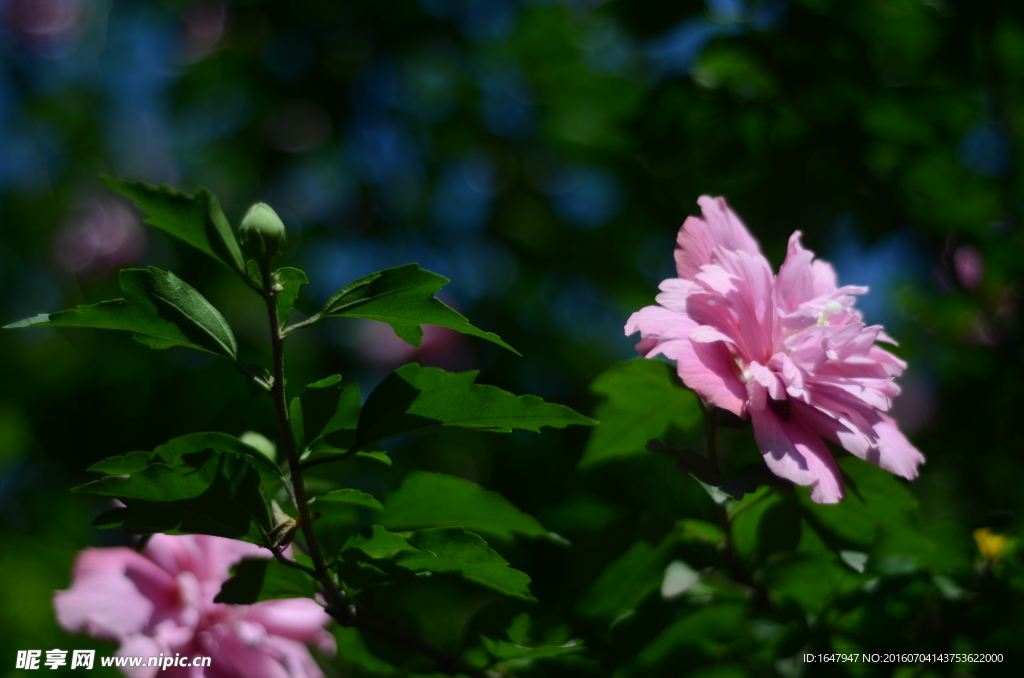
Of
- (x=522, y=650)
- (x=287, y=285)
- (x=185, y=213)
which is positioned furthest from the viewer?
(x=522, y=650)

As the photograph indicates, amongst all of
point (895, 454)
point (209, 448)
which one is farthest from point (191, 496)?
point (895, 454)

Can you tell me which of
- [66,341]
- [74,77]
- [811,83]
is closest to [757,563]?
[811,83]

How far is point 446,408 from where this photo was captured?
2.60ft

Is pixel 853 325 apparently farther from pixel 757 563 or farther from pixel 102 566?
pixel 102 566

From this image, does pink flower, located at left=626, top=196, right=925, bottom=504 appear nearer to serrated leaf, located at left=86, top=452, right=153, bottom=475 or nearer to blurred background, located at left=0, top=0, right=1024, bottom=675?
blurred background, located at left=0, top=0, right=1024, bottom=675

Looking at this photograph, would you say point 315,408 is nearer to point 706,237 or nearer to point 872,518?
point 706,237

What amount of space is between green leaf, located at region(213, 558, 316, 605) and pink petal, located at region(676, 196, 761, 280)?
2.00 feet

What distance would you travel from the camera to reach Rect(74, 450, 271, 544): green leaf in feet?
2.35

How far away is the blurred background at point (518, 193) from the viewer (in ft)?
4.99

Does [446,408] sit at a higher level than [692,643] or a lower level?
higher

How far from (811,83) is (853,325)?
812 mm

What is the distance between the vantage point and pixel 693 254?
97 centimetres

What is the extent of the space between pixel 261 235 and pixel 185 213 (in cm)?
7

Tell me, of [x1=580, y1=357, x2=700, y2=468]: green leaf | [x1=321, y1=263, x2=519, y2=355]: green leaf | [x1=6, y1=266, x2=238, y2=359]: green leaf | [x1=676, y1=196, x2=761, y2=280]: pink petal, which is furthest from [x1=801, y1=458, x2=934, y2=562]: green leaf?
[x1=6, y1=266, x2=238, y2=359]: green leaf
